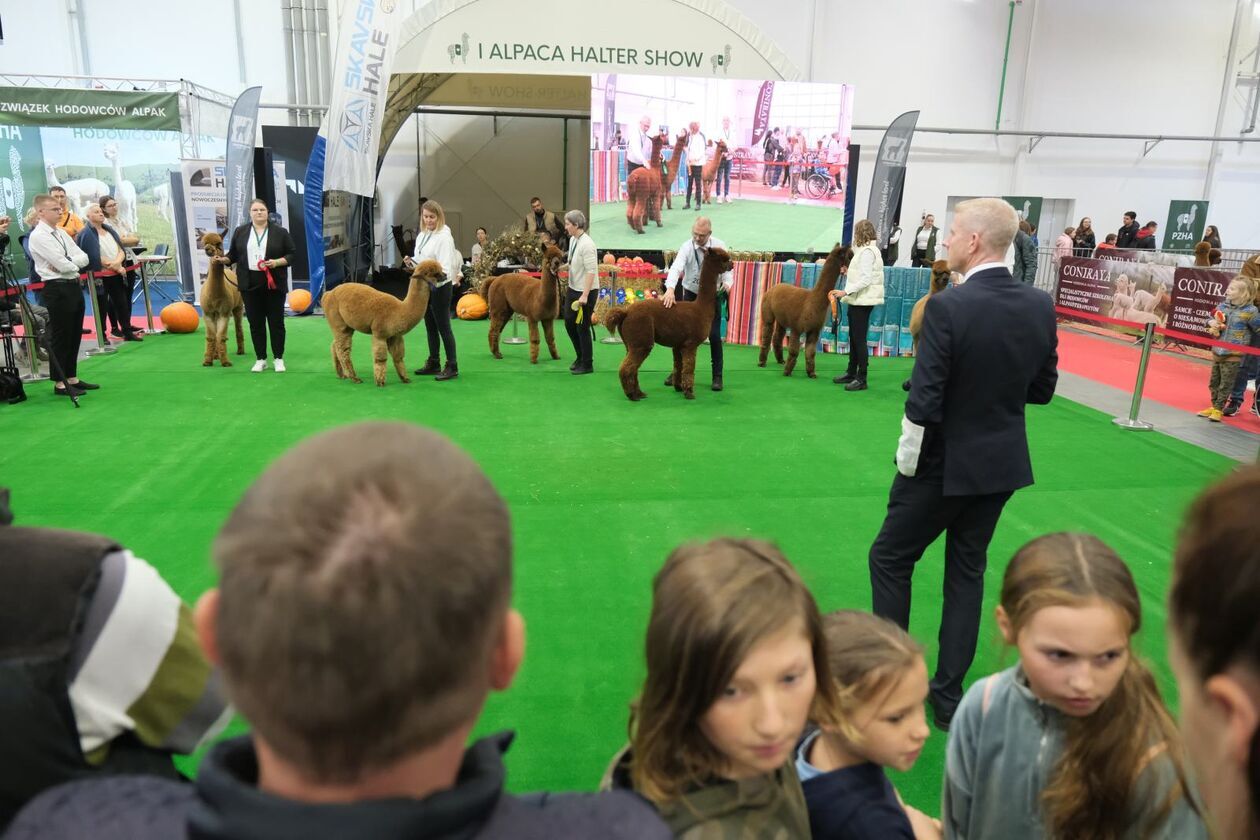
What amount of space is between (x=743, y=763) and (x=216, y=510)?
4552 millimetres

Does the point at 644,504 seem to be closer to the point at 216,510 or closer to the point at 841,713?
the point at 216,510

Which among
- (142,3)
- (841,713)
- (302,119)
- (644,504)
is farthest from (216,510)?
(142,3)

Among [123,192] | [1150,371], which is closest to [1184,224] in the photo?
[1150,371]

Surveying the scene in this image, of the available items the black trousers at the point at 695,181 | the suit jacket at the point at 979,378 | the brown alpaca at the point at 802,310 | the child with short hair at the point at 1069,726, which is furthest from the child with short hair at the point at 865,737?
the black trousers at the point at 695,181

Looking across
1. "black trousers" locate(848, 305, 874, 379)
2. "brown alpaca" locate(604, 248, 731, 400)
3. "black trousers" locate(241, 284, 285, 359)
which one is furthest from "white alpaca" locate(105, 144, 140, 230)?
"black trousers" locate(848, 305, 874, 379)

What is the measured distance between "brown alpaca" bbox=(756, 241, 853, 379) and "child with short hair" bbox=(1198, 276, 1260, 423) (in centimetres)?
328

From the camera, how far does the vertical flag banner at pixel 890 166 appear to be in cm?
1289

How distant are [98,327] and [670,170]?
8234mm

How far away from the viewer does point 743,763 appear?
1.32 m

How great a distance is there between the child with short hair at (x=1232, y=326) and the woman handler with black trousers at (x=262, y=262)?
28.5 ft

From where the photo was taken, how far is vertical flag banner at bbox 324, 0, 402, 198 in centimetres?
1126

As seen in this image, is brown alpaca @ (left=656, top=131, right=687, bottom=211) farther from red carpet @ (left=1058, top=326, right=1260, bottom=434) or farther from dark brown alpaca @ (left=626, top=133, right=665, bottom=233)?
red carpet @ (left=1058, top=326, right=1260, bottom=434)

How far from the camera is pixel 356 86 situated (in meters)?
11.4

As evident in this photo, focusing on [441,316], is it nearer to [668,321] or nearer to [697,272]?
[668,321]
